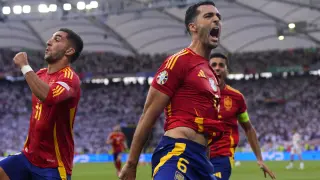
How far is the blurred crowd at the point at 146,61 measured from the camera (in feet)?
179

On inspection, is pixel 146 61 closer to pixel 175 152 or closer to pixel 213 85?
pixel 213 85

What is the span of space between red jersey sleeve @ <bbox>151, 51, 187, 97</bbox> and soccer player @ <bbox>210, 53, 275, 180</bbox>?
13.1ft

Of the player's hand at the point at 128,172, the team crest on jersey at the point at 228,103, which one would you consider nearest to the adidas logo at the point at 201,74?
the player's hand at the point at 128,172

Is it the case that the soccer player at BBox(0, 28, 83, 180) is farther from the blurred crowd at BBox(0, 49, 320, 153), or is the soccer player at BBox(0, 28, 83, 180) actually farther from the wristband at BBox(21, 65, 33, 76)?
the blurred crowd at BBox(0, 49, 320, 153)

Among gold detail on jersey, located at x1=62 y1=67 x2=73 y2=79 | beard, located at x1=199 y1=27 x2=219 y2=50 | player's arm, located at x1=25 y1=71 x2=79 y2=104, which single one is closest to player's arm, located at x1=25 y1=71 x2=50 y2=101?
player's arm, located at x1=25 y1=71 x2=79 y2=104

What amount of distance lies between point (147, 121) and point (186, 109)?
433 mm

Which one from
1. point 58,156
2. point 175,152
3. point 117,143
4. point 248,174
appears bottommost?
point 248,174

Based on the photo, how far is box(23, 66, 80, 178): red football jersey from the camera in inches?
275

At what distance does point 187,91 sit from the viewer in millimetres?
5723

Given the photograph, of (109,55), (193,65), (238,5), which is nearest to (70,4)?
(109,55)

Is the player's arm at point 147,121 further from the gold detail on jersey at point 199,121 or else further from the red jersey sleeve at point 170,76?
the gold detail on jersey at point 199,121

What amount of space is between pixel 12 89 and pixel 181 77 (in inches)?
2150

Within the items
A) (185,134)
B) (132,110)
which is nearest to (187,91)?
(185,134)

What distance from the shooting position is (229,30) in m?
52.6
